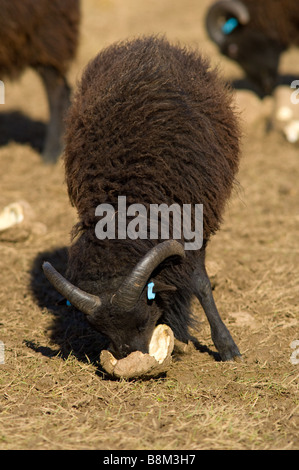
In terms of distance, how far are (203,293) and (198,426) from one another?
1194 millimetres

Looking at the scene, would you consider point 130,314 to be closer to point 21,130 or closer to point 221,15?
point 21,130

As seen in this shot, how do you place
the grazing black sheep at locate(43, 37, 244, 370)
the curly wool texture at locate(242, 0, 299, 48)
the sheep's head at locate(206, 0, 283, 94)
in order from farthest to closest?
the sheep's head at locate(206, 0, 283, 94) < the curly wool texture at locate(242, 0, 299, 48) < the grazing black sheep at locate(43, 37, 244, 370)

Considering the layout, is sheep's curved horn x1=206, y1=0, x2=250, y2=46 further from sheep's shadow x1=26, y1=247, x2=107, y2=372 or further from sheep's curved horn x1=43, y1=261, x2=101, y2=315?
sheep's curved horn x1=43, y1=261, x2=101, y2=315

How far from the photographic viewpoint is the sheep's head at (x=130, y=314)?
344cm

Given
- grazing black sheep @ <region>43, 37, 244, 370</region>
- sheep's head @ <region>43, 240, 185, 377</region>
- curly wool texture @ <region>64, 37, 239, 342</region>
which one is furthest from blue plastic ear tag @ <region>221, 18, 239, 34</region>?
sheep's head @ <region>43, 240, 185, 377</region>

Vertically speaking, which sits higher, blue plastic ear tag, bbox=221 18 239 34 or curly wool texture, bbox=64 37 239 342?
blue plastic ear tag, bbox=221 18 239 34

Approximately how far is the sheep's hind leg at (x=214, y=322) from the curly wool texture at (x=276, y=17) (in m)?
6.97

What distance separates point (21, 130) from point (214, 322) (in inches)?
268

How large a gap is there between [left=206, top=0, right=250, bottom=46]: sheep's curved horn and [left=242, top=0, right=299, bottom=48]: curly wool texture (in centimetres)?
16

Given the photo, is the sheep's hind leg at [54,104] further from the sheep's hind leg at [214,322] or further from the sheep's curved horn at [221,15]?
the sheep's hind leg at [214,322]

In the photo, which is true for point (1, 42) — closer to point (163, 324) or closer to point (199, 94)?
point (199, 94)

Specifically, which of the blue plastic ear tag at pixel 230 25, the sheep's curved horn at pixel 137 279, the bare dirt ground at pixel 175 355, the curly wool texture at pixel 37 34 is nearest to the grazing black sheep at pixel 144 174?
the sheep's curved horn at pixel 137 279

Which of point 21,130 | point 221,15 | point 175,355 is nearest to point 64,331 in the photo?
point 175,355

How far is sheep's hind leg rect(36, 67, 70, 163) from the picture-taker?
836 cm
